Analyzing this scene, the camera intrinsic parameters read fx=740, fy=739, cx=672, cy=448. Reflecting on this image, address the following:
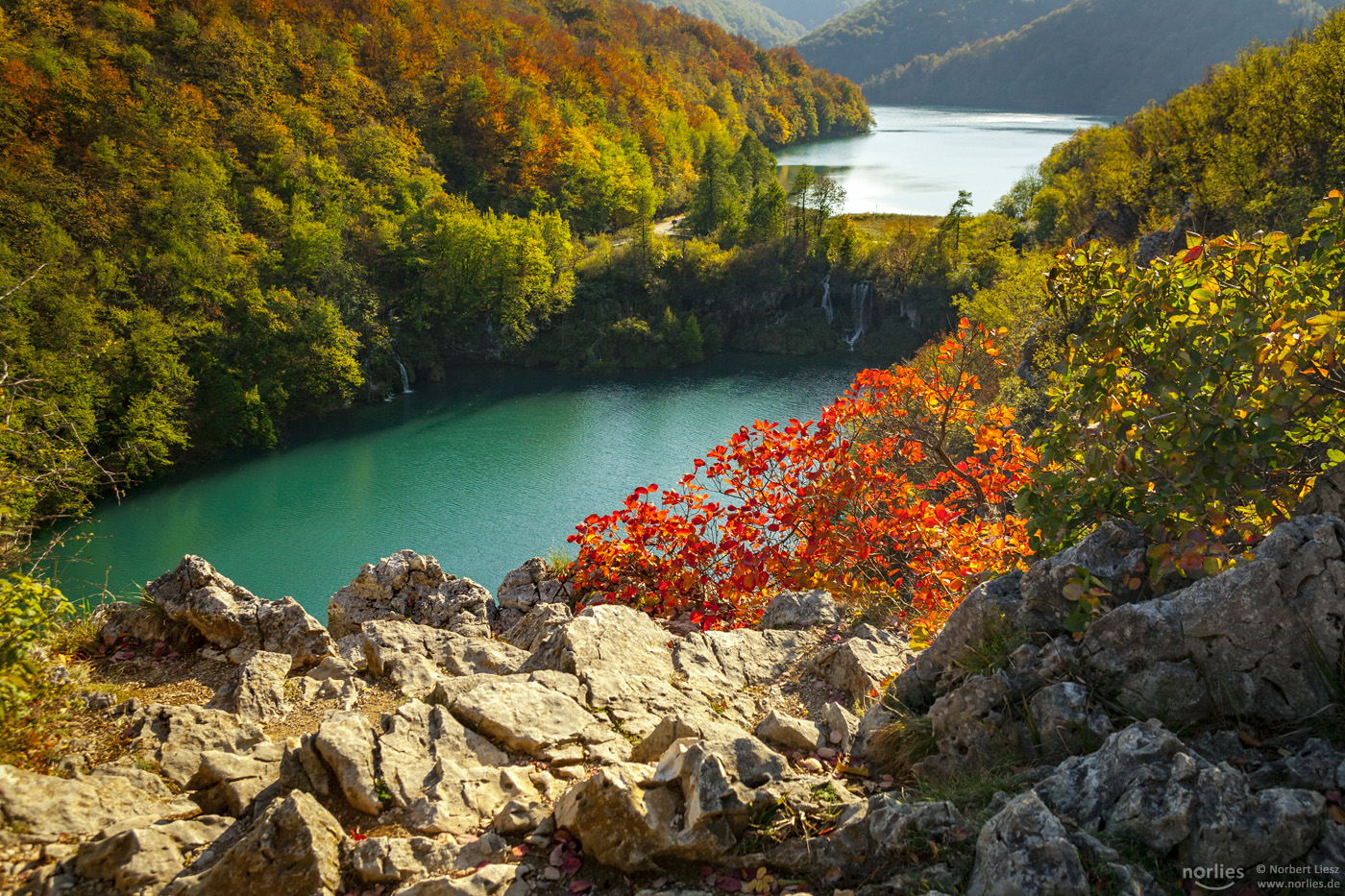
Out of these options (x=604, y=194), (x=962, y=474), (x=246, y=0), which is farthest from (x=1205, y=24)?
(x=962, y=474)

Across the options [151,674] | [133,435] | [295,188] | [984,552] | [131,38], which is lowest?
[133,435]

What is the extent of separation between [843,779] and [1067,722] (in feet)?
4.69

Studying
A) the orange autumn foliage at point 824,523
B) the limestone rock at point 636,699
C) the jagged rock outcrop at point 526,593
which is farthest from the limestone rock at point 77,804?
the jagged rock outcrop at point 526,593

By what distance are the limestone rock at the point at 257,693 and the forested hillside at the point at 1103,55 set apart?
145 m

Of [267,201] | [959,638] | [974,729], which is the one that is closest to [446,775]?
[974,729]

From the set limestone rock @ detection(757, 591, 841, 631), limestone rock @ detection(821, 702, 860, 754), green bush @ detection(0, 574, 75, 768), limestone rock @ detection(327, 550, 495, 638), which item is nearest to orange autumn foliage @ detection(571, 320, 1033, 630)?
limestone rock @ detection(757, 591, 841, 631)

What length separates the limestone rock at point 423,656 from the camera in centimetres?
775

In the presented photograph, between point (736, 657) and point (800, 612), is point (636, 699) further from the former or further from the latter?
point (800, 612)

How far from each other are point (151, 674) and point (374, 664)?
2667 millimetres

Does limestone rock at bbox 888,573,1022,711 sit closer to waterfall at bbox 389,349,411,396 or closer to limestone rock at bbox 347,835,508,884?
limestone rock at bbox 347,835,508,884

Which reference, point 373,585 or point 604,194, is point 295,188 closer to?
point 604,194

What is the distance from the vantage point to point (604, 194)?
62500 mm

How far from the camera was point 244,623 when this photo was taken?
8.98 meters

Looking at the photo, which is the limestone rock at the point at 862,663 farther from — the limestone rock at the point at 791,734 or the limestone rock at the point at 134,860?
the limestone rock at the point at 134,860
